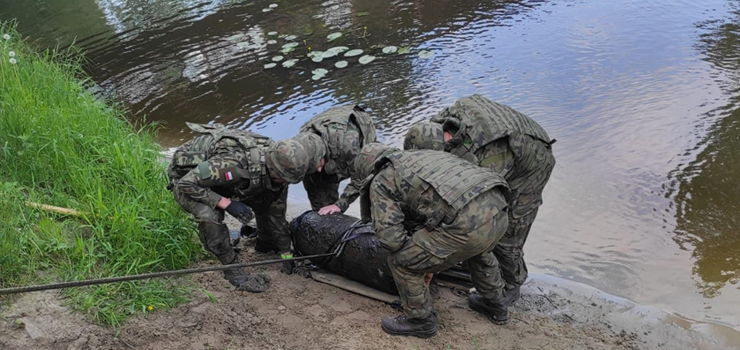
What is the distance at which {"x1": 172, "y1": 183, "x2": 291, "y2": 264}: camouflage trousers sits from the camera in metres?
4.01

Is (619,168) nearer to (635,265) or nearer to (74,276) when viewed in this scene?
(635,265)

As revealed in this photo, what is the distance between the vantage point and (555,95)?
7434 millimetres

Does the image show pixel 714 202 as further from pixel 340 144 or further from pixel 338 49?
pixel 338 49

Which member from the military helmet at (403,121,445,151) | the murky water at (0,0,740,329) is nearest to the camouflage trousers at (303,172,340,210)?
the military helmet at (403,121,445,151)

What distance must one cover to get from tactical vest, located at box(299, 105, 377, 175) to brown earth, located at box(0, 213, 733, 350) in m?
1.06

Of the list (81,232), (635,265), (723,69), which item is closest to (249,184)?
(81,232)

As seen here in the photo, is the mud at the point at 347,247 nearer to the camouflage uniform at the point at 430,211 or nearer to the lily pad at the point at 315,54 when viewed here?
the camouflage uniform at the point at 430,211

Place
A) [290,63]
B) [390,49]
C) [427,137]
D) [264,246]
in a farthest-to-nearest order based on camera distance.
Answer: [290,63], [390,49], [264,246], [427,137]

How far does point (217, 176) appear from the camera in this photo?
3.95m

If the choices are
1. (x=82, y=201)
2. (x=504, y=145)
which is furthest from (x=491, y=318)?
(x=82, y=201)

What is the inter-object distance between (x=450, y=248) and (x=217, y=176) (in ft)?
5.70

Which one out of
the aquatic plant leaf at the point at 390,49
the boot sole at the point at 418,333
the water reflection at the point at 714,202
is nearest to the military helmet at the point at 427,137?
the boot sole at the point at 418,333

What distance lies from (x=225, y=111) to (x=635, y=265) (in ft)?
19.8

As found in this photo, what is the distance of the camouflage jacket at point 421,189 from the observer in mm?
3213
